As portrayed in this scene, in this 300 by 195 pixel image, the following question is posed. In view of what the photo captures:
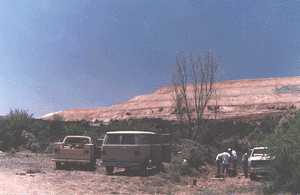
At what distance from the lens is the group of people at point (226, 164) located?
31.8 meters

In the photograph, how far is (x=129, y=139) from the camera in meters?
27.2

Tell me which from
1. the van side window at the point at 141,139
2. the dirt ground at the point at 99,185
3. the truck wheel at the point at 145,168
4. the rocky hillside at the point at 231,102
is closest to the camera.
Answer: the dirt ground at the point at 99,185

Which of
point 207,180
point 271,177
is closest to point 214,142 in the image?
point 207,180

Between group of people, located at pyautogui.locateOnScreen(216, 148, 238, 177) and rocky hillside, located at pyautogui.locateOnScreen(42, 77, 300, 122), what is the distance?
50.4 m

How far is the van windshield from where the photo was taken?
2705cm

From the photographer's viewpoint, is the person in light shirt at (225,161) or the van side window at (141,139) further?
the person in light shirt at (225,161)

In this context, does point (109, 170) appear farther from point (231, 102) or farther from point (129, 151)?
point (231, 102)

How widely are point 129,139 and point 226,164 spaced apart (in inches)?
278

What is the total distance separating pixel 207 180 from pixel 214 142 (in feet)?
69.0

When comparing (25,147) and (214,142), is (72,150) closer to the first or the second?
(25,147)

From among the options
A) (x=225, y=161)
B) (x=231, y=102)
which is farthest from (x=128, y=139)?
(x=231, y=102)

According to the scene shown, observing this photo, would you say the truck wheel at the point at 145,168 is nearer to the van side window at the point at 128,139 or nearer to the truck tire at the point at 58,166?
the van side window at the point at 128,139

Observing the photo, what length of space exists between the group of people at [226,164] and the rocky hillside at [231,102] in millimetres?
50427

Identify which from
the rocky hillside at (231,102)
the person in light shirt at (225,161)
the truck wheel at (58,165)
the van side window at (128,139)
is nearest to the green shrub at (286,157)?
the van side window at (128,139)
